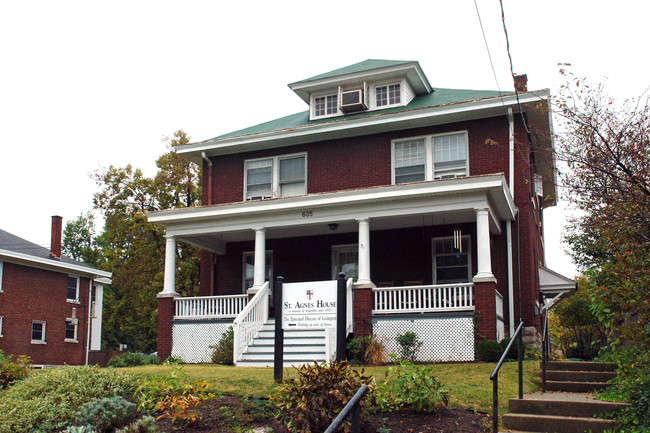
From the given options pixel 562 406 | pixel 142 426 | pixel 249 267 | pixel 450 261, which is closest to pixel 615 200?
pixel 562 406

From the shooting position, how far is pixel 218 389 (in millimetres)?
10445

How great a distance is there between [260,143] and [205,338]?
6.47 meters

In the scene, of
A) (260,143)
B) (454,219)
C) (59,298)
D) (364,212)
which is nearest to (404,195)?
(364,212)

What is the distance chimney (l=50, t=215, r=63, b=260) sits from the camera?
104 feet

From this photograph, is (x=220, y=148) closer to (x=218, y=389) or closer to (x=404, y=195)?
(x=404, y=195)

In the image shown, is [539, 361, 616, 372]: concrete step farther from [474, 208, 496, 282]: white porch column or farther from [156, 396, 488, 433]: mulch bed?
[474, 208, 496, 282]: white porch column

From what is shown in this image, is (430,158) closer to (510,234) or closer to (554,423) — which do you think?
(510,234)

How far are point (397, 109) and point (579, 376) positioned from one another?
11.5m

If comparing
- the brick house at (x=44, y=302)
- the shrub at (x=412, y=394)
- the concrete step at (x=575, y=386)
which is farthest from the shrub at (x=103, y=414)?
the brick house at (x=44, y=302)

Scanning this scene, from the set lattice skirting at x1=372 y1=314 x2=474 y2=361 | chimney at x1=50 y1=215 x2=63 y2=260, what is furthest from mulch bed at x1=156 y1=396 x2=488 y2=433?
chimney at x1=50 y1=215 x2=63 y2=260

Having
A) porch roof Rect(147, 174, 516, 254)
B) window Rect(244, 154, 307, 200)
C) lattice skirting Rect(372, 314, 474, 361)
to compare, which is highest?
window Rect(244, 154, 307, 200)

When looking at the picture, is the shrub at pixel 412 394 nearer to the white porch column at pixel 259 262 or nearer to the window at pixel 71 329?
the white porch column at pixel 259 262

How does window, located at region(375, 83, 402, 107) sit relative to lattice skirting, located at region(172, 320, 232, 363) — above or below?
above

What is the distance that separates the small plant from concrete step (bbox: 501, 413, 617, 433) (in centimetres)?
686
